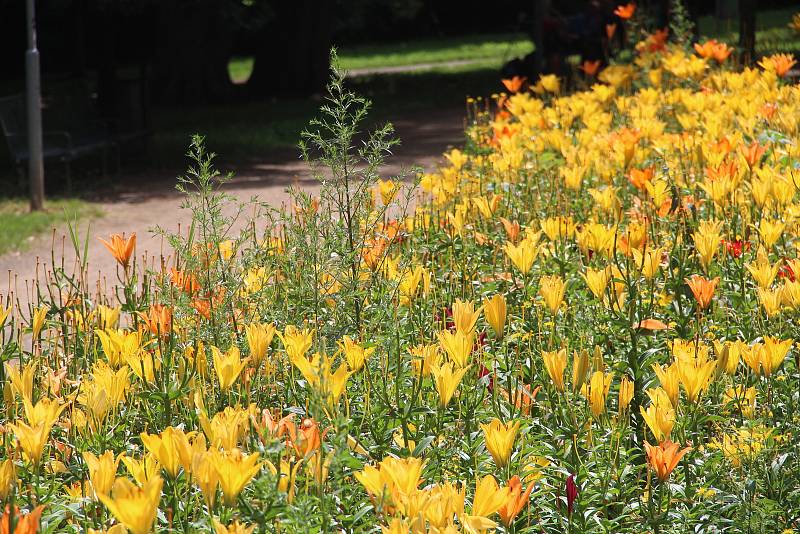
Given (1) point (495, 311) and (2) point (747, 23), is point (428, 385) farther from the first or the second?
(2) point (747, 23)

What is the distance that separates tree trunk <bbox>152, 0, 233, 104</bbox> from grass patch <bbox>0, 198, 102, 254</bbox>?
8865 millimetres

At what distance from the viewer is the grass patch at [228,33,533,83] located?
28.6 m

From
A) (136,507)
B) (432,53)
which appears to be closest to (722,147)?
(136,507)

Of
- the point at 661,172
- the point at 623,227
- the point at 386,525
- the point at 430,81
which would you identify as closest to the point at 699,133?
the point at 661,172

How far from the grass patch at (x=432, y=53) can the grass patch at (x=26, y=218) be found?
15.6m

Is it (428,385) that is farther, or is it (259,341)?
(428,385)

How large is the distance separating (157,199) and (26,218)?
4.82ft

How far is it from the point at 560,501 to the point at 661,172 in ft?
9.11

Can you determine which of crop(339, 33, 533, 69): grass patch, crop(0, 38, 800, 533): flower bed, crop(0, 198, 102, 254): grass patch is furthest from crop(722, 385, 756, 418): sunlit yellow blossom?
crop(339, 33, 533, 69): grass patch

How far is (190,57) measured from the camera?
790 inches

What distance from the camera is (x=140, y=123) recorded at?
1356 cm

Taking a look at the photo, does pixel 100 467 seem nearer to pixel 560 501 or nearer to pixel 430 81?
pixel 560 501

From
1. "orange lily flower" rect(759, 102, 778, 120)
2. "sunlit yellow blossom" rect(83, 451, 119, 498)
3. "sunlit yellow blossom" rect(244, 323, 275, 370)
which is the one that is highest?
"orange lily flower" rect(759, 102, 778, 120)

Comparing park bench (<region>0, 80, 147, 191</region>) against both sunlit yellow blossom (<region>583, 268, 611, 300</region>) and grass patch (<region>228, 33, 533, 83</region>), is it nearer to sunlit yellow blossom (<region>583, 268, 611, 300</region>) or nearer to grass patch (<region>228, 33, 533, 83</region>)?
sunlit yellow blossom (<region>583, 268, 611, 300</region>)
